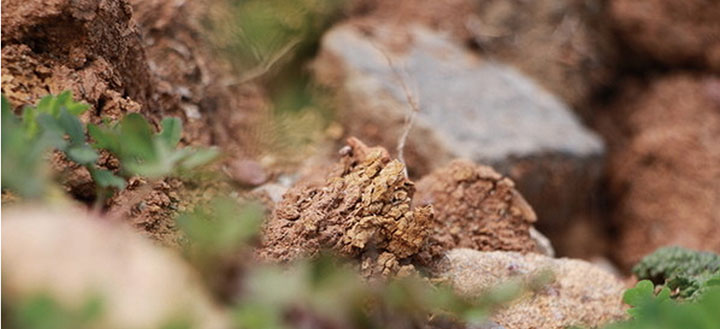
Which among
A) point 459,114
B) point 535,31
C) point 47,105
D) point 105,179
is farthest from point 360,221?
point 535,31

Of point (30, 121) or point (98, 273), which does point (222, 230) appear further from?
point (30, 121)

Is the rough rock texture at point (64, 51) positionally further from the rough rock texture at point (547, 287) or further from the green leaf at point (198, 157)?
the rough rock texture at point (547, 287)

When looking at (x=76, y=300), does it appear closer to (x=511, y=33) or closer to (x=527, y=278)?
(x=527, y=278)

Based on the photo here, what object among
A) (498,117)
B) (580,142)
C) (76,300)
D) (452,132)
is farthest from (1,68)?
(580,142)

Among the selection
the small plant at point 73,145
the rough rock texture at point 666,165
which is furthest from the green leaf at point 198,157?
the rough rock texture at point 666,165

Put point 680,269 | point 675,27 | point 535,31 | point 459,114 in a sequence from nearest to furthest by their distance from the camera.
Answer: point 680,269 → point 459,114 → point 535,31 → point 675,27
